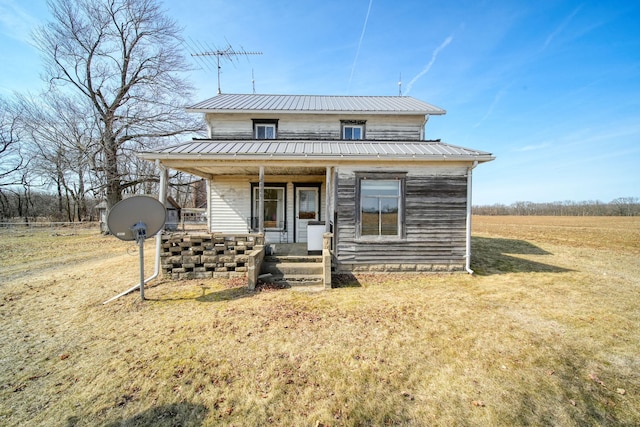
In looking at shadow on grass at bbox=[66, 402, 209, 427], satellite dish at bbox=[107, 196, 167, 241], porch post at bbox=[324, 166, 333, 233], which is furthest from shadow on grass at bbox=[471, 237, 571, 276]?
satellite dish at bbox=[107, 196, 167, 241]

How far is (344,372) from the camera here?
3.27 meters

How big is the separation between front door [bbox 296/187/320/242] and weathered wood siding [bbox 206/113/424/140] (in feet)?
8.19

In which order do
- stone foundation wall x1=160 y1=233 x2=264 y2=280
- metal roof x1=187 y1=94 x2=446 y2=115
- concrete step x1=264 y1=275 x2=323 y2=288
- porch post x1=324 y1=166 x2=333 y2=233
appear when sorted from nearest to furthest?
concrete step x1=264 y1=275 x2=323 y2=288 → stone foundation wall x1=160 y1=233 x2=264 y2=280 → porch post x1=324 y1=166 x2=333 y2=233 → metal roof x1=187 y1=94 x2=446 y2=115

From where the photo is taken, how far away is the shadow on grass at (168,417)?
247 centimetres

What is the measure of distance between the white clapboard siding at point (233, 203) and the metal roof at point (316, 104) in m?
3.28

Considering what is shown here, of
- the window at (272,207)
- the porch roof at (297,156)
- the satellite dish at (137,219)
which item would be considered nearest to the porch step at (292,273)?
the satellite dish at (137,219)

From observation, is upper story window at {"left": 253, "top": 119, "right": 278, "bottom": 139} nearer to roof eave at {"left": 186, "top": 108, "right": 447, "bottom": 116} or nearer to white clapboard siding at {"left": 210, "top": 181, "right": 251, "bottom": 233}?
roof eave at {"left": 186, "top": 108, "right": 447, "bottom": 116}

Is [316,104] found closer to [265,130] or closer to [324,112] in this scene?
[324,112]

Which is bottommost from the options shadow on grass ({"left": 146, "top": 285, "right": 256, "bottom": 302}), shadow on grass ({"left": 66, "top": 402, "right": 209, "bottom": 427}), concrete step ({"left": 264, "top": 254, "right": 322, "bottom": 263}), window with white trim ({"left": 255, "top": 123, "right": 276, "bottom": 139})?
shadow on grass ({"left": 66, "top": 402, "right": 209, "bottom": 427})

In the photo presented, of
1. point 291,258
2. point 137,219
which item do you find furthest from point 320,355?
point 137,219

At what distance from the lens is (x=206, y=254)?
23.4 feet

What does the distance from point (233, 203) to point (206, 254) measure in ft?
13.5

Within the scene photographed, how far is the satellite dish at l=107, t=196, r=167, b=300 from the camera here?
17.1 ft

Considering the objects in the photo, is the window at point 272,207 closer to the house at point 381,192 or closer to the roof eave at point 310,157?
the house at point 381,192
